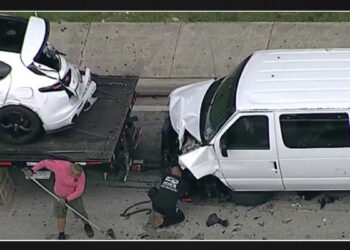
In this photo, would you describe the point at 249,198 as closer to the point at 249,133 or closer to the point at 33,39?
the point at 249,133

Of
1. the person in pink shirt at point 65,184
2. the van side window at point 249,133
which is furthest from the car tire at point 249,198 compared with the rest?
the person in pink shirt at point 65,184

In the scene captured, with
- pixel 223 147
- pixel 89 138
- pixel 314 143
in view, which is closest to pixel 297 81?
pixel 314 143

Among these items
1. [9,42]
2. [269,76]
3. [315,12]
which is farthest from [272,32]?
[9,42]

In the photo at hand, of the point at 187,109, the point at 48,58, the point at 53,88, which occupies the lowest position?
the point at 187,109

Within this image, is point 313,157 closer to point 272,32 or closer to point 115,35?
point 272,32

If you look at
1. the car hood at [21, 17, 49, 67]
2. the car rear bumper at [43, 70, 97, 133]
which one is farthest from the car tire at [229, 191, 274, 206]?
the car hood at [21, 17, 49, 67]

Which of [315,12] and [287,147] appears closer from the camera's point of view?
[287,147]

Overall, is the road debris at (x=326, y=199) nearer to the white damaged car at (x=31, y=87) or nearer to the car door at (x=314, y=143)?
the car door at (x=314, y=143)

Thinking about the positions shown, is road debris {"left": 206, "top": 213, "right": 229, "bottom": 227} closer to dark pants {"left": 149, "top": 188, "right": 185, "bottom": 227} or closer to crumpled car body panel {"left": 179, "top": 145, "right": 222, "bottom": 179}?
dark pants {"left": 149, "top": 188, "right": 185, "bottom": 227}
